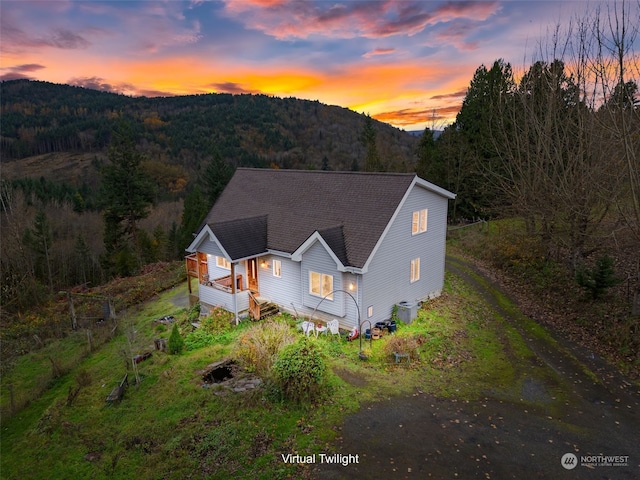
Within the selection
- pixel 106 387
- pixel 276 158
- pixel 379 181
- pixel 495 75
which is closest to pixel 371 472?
pixel 106 387

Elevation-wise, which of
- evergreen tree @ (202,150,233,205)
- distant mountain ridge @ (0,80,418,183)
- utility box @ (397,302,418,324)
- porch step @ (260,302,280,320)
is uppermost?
distant mountain ridge @ (0,80,418,183)

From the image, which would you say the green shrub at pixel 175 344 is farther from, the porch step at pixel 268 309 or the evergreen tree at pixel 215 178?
the evergreen tree at pixel 215 178

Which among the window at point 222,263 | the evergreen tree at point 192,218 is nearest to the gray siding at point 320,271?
the window at point 222,263

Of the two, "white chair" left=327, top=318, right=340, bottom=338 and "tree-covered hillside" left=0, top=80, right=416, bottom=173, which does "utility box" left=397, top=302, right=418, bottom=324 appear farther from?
"tree-covered hillside" left=0, top=80, right=416, bottom=173

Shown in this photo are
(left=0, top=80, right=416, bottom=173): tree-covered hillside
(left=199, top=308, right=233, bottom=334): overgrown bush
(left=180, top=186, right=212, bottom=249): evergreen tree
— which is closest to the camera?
(left=199, top=308, right=233, bottom=334): overgrown bush

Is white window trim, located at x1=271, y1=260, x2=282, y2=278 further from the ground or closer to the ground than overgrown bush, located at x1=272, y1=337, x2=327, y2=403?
further from the ground

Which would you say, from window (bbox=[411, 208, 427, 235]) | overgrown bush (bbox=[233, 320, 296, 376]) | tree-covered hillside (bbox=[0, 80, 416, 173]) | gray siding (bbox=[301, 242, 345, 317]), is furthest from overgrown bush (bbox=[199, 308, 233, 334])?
tree-covered hillside (bbox=[0, 80, 416, 173])
